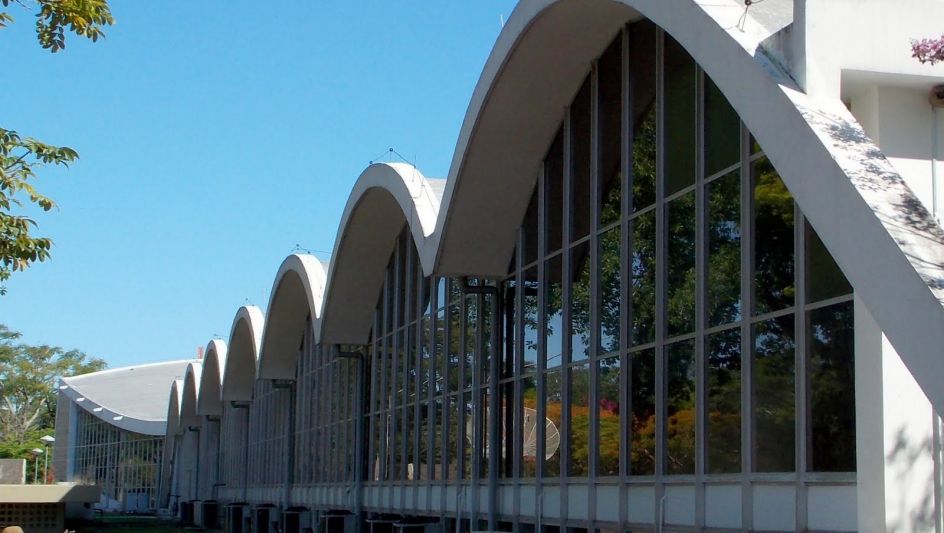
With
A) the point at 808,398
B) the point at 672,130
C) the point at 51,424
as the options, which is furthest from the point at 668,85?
the point at 51,424

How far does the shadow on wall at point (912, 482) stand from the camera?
10.3 m

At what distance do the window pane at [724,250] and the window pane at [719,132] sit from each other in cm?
18

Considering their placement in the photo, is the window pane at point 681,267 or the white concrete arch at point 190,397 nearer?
the window pane at point 681,267

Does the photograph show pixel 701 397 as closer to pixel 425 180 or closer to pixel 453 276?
pixel 453 276

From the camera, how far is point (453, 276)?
21.1 metres

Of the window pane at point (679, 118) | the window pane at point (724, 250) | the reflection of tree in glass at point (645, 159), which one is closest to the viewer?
the window pane at point (724, 250)

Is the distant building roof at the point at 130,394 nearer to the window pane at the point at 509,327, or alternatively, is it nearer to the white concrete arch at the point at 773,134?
the window pane at the point at 509,327

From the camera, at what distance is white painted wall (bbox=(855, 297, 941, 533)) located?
10.3 metres

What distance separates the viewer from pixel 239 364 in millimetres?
46000

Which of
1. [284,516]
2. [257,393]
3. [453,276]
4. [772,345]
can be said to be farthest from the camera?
[257,393]

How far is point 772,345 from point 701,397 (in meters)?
1.51

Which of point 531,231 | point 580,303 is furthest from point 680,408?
point 531,231

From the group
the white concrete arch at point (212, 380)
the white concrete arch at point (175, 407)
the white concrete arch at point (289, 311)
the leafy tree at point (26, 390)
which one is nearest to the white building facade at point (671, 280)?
the white concrete arch at point (289, 311)

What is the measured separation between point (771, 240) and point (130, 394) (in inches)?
2758
